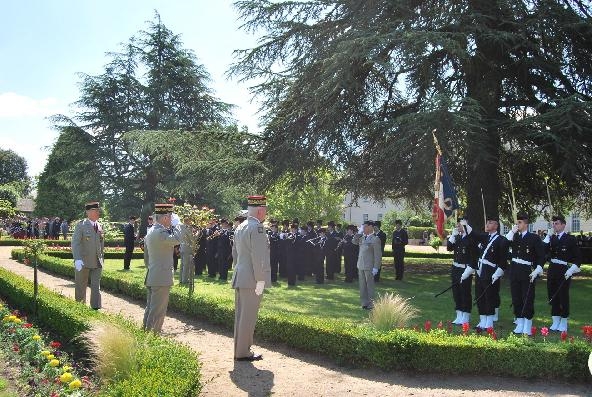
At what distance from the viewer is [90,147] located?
3759cm

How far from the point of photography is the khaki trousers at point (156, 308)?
8.47 metres

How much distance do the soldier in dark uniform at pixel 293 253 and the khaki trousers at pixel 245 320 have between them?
8.41 m

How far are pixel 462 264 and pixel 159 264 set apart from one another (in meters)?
5.34

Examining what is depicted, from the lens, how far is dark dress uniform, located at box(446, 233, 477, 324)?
406 inches

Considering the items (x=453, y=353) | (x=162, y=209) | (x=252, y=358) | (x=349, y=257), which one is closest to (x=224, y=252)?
(x=349, y=257)

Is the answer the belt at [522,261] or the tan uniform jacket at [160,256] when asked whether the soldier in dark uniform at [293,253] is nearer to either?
the belt at [522,261]

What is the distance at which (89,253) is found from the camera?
1095cm

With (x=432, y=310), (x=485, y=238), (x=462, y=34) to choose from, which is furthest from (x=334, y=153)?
(x=485, y=238)

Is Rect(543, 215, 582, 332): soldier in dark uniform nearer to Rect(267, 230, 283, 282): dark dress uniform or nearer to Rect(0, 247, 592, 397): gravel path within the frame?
Rect(0, 247, 592, 397): gravel path

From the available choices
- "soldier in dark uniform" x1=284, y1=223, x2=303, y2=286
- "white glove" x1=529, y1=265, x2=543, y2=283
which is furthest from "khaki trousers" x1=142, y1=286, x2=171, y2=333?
"soldier in dark uniform" x1=284, y1=223, x2=303, y2=286

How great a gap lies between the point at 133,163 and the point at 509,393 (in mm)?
35305

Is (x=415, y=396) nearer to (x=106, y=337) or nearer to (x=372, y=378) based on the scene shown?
(x=372, y=378)

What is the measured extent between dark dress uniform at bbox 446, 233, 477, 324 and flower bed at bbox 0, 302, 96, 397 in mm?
6514

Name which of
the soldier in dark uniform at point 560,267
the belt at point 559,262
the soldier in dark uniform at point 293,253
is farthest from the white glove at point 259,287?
the soldier in dark uniform at point 293,253
